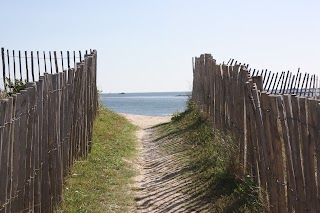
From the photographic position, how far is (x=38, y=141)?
5953 millimetres

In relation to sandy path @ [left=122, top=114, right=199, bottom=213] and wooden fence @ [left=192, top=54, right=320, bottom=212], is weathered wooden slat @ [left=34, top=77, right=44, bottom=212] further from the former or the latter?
wooden fence @ [left=192, top=54, right=320, bottom=212]

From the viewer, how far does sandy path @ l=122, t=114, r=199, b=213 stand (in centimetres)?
801

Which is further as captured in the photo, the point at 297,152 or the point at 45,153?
the point at 45,153

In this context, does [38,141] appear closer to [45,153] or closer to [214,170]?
[45,153]

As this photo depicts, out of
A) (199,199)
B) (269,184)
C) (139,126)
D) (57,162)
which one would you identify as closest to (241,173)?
(199,199)

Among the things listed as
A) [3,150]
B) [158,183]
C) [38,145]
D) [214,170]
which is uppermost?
[3,150]

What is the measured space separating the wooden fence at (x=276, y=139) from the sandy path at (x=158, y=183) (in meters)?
1.11

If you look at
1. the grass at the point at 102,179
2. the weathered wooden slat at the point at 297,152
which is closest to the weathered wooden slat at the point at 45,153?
the grass at the point at 102,179

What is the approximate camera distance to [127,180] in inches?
389

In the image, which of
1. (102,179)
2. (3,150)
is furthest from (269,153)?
(102,179)

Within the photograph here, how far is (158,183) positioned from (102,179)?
963 mm

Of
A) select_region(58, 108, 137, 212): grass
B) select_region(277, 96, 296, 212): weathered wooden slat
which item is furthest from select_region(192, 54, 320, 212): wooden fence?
select_region(58, 108, 137, 212): grass

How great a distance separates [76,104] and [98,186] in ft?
5.22

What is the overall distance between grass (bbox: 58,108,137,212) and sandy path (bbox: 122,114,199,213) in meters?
0.23
